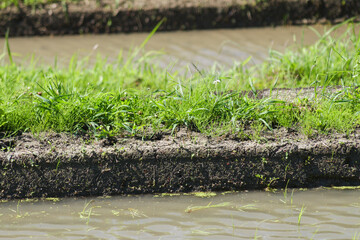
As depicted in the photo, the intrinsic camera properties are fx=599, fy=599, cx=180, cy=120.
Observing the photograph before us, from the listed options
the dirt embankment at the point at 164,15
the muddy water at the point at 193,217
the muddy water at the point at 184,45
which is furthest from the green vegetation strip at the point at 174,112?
the dirt embankment at the point at 164,15

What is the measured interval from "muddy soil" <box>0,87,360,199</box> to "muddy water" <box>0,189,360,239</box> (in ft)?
0.28

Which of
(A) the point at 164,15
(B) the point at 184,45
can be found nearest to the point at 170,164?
(B) the point at 184,45

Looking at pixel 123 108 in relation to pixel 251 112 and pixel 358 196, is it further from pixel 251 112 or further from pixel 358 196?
pixel 358 196

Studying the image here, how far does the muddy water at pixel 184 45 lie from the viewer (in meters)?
6.13

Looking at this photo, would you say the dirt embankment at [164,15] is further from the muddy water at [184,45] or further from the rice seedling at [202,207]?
the rice seedling at [202,207]

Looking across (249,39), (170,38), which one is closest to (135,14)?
(170,38)

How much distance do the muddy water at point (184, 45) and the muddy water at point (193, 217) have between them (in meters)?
2.60

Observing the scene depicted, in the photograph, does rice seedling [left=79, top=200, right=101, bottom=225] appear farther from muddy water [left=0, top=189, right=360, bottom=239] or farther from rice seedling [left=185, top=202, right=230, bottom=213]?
rice seedling [left=185, top=202, right=230, bottom=213]

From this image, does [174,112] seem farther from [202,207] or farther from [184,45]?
[184,45]

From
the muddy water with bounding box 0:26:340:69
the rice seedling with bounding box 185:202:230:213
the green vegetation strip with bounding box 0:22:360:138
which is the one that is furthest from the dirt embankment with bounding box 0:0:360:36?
the rice seedling with bounding box 185:202:230:213

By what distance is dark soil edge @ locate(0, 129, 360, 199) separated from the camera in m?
3.52

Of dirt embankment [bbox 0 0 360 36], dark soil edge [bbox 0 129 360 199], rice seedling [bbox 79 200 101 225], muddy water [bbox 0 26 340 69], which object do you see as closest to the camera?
rice seedling [bbox 79 200 101 225]

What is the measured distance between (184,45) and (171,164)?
3109mm

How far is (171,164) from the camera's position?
3551 millimetres
